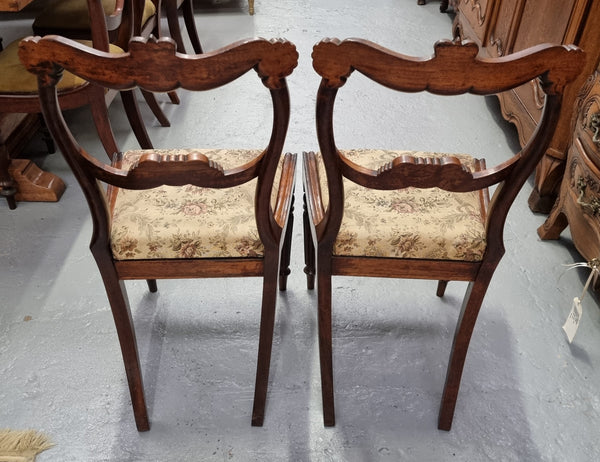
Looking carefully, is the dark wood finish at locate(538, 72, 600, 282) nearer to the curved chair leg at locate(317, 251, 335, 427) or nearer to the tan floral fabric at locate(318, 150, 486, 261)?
the tan floral fabric at locate(318, 150, 486, 261)

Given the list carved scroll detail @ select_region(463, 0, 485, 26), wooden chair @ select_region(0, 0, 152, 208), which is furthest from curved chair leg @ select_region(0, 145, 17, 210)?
carved scroll detail @ select_region(463, 0, 485, 26)

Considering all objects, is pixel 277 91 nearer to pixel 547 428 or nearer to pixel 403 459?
pixel 403 459

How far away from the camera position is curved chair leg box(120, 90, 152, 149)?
2258mm

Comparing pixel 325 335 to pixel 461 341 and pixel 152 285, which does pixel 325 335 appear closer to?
pixel 461 341

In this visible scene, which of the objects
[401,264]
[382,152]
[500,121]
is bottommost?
[500,121]

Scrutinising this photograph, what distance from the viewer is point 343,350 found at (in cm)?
164

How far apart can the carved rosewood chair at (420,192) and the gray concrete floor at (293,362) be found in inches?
4.8

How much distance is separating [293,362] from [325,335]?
301 millimetres

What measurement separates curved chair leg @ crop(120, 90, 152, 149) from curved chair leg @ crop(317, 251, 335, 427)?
4.51 ft

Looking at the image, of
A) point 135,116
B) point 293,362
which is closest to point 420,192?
point 293,362

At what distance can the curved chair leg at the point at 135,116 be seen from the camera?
7.41ft

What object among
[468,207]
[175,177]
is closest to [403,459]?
[468,207]

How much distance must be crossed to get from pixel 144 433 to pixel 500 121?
2200mm

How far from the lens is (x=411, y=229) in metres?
1.21
